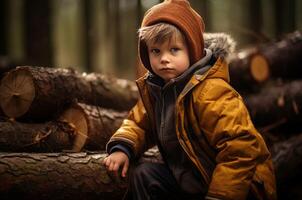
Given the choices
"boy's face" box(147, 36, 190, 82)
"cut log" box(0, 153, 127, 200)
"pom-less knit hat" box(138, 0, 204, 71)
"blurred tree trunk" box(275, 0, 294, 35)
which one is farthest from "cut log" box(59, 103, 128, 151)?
"blurred tree trunk" box(275, 0, 294, 35)

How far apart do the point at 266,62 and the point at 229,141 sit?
9.66 feet

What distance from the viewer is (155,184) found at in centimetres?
274

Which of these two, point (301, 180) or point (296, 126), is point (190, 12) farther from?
point (296, 126)

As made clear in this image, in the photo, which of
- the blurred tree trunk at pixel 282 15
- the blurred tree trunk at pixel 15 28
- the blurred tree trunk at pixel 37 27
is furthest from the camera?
the blurred tree trunk at pixel 15 28

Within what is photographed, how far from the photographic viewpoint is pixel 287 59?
5.28 m

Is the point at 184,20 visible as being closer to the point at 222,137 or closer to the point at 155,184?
the point at 222,137

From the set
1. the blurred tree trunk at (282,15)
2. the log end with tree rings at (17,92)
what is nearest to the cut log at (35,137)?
the log end with tree rings at (17,92)

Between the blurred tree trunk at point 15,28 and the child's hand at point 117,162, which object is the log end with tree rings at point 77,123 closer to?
the child's hand at point 117,162

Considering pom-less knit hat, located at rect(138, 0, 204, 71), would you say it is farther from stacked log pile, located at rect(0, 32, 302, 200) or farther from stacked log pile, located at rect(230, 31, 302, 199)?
stacked log pile, located at rect(230, 31, 302, 199)

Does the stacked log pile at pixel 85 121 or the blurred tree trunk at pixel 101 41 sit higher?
the stacked log pile at pixel 85 121

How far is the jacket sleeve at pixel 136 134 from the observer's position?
2.84 metres

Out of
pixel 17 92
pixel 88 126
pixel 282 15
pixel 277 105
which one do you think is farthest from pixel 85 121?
pixel 282 15

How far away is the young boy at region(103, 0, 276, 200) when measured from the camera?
8.09 feet

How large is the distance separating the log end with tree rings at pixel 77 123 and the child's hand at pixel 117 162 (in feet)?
2.15
